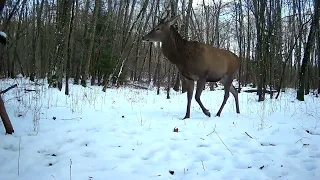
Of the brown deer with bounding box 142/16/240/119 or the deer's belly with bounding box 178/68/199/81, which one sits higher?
the brown deer with bounding box 142/16/240/119

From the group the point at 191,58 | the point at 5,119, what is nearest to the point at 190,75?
the point at 191,58

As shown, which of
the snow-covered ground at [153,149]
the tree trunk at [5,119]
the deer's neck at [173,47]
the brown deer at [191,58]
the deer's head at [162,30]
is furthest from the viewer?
the deer's head at [162,30]

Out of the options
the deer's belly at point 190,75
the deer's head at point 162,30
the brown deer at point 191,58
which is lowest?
the deer's belly at point 190,75

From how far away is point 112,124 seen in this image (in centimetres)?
530

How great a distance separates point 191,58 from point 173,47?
0.57m

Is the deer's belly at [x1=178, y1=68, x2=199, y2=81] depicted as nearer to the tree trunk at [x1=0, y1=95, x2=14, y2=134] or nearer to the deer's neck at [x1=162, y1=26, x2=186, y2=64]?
the deer's neck at [x1=162, y1=26, x2=186, y2=64]

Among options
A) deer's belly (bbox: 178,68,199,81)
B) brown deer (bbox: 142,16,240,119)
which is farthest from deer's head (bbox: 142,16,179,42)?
deer's belly (bbox: 178,68,199,81)

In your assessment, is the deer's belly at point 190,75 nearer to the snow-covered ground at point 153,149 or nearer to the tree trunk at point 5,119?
the snow-covered ground at point 153,149

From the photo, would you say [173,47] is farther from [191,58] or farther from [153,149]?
[153,149]

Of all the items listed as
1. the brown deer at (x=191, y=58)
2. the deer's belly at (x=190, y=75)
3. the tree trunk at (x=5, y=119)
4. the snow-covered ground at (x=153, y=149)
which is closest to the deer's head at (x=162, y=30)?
the brown deer at (x=191, y=58)

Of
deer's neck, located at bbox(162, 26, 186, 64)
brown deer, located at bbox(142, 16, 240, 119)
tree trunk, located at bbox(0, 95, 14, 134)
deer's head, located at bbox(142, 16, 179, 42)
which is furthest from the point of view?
deer's head, located at bbox(142, 16, 179, 42)

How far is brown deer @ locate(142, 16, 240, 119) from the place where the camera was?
22.3 feet

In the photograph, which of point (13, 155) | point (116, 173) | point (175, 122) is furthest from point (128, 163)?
point (175, 122)

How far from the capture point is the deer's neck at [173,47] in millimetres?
6922
